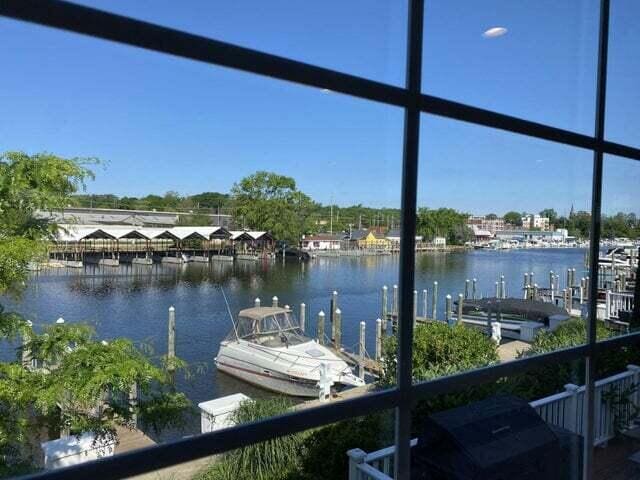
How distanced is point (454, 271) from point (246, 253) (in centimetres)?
84

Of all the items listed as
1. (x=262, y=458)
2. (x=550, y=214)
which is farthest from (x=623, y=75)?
(x=262, y=458)

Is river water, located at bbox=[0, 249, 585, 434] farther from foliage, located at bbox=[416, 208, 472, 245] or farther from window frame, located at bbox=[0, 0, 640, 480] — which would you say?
window frame, located at bbox=[0, 0, 640, 480]

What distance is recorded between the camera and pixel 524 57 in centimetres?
204

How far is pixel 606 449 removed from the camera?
283cm

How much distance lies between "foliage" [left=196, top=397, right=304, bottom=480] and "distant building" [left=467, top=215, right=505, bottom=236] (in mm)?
967

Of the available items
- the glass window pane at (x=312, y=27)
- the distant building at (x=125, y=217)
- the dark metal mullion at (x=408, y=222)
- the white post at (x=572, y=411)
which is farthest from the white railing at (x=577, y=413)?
the glass window pane at (x=312, y=27)

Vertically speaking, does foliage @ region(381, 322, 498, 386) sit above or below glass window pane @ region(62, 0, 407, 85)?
below

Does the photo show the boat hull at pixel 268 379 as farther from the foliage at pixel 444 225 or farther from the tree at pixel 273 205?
the foliage at pixel 444 225

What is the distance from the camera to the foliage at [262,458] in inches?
56.9

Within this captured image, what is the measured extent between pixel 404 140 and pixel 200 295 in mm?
638

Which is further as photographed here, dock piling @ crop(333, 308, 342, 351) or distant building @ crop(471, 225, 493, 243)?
A: distant building @ crop(471, 225, 493, 243)

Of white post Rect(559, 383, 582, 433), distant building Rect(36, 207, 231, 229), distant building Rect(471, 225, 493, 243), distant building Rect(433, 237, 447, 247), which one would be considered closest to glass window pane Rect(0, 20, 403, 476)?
distant building Rect(36, 207, 231, 229)

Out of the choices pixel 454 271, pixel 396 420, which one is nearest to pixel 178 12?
pixel 396 420

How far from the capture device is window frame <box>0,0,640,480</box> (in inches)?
30.4
